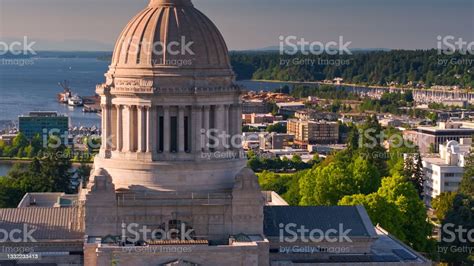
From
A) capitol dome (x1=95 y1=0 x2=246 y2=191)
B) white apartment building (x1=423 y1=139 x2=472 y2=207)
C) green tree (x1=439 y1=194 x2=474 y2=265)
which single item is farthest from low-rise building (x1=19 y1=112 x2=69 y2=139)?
capitol dome (x1=95 y1=0 x2=246 y2=191)

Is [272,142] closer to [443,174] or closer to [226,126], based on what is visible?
[443,174]

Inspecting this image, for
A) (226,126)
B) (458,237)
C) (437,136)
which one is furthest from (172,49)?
(437,136)

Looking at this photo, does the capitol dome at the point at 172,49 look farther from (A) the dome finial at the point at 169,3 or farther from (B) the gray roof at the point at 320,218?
(B) the gray roof at the point at 320,218

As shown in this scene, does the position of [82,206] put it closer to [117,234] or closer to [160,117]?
[117,234]

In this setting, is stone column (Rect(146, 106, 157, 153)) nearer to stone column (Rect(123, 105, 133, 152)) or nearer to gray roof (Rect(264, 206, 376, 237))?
stone column (Rect(123, 105, 133, 152))

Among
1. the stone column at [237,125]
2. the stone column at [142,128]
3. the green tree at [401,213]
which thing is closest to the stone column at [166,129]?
the stone column at [142,128]

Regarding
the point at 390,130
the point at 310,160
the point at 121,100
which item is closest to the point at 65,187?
the point at 121,100
